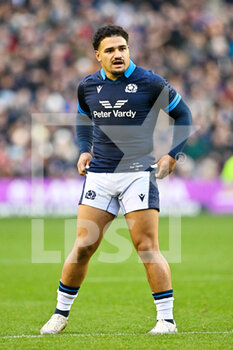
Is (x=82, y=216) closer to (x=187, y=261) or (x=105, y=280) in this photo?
(x=105, y=280)

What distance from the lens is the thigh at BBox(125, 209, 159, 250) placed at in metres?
6.10

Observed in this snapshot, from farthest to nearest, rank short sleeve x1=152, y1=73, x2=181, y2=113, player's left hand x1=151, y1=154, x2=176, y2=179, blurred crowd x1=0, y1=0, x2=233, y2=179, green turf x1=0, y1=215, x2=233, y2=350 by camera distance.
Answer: blurred crowd x1=0, y1=0, x2=233, y2=179
short sleeve x1=152, y1=73, x2=181, y2=113
player's left hand x1=151, y1=154, x2=176, y2=179
green turf x1=0, y1=215, x2=233, y2=350

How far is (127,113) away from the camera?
20.4ft

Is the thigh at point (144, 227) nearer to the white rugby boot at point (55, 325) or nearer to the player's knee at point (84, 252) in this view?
the player's knee at point (84, 252)

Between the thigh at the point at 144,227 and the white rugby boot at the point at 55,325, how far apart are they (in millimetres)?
882

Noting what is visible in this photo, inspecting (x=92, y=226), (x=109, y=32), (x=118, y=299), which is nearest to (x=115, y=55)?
(x=109, y=32)

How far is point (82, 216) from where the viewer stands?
20.6 feet

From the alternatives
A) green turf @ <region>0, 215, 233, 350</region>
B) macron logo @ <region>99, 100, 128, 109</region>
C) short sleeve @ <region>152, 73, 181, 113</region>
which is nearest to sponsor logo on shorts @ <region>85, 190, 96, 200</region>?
macron logo @ <region>99, 100, 128, 109</region>

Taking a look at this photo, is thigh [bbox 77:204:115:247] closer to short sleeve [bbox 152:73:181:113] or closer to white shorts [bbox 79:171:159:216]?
white shorts [bbox 79:171:159:216]

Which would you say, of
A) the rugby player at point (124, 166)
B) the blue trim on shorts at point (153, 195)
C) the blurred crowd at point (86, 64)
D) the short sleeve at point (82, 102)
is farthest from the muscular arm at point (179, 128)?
the blurred crowd at point (86, 64)

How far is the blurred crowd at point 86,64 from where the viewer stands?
1945cm

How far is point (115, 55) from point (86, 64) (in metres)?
16.0

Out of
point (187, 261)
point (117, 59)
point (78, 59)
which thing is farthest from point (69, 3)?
point (117, 59)

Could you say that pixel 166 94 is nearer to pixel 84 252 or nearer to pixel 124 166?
pixel 124 166
